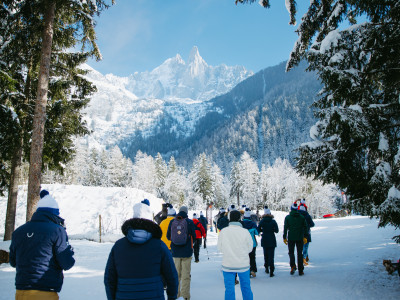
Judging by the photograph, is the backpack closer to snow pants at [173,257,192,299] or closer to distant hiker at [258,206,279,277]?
snow pants at [173,257,192,299]

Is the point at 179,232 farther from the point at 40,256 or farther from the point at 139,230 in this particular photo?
the point at 139,230

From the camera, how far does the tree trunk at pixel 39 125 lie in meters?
7.74

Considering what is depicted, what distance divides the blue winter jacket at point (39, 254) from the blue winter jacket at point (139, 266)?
1090 millimetres

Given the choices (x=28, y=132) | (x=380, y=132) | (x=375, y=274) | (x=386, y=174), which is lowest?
(x=375, y=274)

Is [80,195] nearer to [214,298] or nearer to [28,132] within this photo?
[28,132]

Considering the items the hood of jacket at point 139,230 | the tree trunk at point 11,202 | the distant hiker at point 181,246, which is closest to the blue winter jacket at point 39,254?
the hood of jacket at point 139,230

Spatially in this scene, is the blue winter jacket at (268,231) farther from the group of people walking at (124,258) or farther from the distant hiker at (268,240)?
the group of people walking at (124,258)

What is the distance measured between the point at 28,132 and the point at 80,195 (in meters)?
13.3

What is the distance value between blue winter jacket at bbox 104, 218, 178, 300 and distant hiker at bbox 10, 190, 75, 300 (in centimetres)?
109

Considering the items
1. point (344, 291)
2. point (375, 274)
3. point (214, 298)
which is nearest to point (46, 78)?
point (214, 298)

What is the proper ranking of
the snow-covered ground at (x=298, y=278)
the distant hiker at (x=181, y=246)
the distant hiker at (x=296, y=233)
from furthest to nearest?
the distant hiker at (x=296, y=233) < the snow-covered ground at (x=298, y=278) < the distant hiker at (x=181, y=246)

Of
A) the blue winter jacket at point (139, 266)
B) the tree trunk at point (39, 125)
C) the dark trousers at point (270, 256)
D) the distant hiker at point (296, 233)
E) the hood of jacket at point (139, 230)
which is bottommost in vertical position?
the dark trousers at point (270, 256)

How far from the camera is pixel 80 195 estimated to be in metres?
22.3

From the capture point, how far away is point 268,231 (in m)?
8.03
